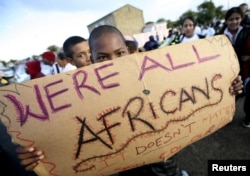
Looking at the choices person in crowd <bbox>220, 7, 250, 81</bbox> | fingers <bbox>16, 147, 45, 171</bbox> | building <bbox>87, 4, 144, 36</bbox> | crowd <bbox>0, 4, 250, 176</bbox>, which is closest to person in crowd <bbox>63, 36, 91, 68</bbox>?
crowd <bbox>0, 4, 250, 176</bbox>

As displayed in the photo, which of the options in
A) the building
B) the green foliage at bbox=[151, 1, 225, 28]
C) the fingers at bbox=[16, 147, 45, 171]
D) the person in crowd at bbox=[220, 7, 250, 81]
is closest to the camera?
the fingers at bbox=[16, 147, 45, 171]

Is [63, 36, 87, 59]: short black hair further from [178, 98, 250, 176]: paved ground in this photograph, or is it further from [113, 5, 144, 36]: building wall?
[113, 5, 144, 36]: building wall

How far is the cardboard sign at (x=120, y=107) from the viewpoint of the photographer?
1.02 meters

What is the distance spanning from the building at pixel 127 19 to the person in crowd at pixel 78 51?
121ft

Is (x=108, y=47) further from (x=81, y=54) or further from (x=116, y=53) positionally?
(x=81, y=54)

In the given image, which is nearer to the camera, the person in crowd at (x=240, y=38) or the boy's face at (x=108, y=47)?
the boy's face at (x=108, y=47)

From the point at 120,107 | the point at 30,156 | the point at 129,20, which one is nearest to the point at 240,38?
the point at 120,107

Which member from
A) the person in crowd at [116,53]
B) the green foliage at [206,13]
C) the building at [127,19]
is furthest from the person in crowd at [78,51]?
the green foliage at [206,13]

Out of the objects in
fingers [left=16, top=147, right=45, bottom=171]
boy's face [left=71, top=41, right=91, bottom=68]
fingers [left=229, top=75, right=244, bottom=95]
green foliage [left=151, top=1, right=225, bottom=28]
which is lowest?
fingers [left=16, top=147, right=45, bottom=171]

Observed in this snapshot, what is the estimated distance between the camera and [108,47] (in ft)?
4.70

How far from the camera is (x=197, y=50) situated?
117 centimetres

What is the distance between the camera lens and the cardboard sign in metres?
1.02

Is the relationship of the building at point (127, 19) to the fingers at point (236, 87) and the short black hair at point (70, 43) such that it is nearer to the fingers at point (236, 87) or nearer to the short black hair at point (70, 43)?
the short black hair at point (70, 43)

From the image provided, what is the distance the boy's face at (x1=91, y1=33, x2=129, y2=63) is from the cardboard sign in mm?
328
